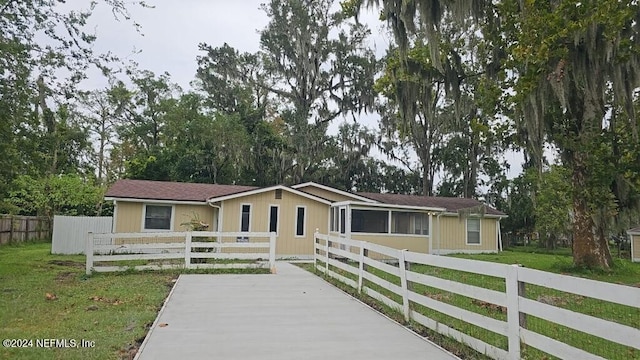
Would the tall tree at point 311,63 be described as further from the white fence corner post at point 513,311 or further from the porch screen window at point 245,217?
the white fence corner post at point 513,311

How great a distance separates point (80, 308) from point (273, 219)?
10.2 metres

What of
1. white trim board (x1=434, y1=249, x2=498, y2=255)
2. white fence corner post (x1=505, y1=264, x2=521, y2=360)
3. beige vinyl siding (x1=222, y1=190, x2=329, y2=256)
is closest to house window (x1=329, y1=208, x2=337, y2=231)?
beige vinyl siding (x1=222, y1=190, x2=329, y2=256)

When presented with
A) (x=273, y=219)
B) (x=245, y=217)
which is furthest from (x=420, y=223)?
(x=245, y=217)

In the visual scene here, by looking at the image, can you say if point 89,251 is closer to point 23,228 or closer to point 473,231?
point 23,228

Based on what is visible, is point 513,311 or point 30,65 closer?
point 513,311

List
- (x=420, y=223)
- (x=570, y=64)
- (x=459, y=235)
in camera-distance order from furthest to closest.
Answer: (x=459, y=235) → (x=420, y=223) → (x=570, y=64)

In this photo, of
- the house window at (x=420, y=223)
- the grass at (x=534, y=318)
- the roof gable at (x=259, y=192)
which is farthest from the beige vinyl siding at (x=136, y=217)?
the grass at (x=534, y=318)

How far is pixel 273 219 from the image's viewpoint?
16.5m

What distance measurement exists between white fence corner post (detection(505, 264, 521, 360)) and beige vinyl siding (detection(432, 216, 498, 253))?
16938 millimetres

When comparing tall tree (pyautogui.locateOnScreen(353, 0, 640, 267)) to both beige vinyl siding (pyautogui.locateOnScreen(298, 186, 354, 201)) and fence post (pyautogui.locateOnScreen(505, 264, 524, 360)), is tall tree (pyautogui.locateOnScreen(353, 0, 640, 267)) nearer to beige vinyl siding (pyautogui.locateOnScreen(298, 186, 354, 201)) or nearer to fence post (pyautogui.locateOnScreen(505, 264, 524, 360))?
fence post (pyautogui.locateOnScreen(505, 264, 524, 360))

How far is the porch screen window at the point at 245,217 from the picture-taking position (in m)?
16.2

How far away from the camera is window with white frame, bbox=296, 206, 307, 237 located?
1678 cm

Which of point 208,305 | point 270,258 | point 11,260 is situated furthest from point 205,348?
point 11,260

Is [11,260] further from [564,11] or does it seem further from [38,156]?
[564,11]
